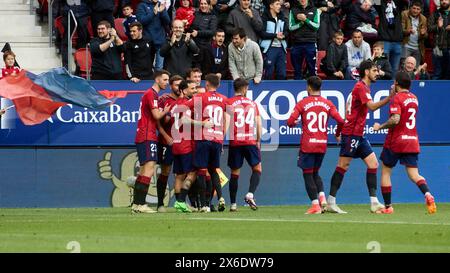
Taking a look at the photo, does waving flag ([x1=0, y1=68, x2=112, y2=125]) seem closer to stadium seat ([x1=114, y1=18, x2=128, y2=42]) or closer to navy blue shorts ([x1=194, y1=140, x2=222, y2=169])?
navy blue shorts ([x1=194, y1=140, x2=222, y2=169])

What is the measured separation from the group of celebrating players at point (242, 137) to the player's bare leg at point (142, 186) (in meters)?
0.02

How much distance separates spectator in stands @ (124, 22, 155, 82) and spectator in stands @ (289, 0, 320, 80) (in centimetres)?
291

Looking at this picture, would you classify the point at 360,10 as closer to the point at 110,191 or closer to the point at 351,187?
the point at 351,187

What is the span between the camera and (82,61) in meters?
25.3

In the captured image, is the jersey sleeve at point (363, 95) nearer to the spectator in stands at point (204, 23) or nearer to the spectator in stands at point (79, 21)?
the spectator in stands at point (204, 23)

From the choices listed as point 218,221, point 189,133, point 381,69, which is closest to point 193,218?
point 218,221

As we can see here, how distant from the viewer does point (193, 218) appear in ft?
63.8

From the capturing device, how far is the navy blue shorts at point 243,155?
21922 mm

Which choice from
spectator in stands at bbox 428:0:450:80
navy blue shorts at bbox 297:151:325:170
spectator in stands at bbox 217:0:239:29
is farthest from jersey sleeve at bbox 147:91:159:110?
spectator in stands at bbox 428:0:450:80

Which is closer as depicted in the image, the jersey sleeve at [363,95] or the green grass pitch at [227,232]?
the green grass pitch at [227,232]

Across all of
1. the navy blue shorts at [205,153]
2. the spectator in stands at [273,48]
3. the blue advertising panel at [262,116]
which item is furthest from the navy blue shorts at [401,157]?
the spectator in stands at [273,48]

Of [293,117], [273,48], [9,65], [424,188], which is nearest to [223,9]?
[273,48]

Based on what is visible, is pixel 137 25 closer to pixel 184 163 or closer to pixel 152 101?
pixel 152 101

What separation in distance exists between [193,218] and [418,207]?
5565 millimetres
